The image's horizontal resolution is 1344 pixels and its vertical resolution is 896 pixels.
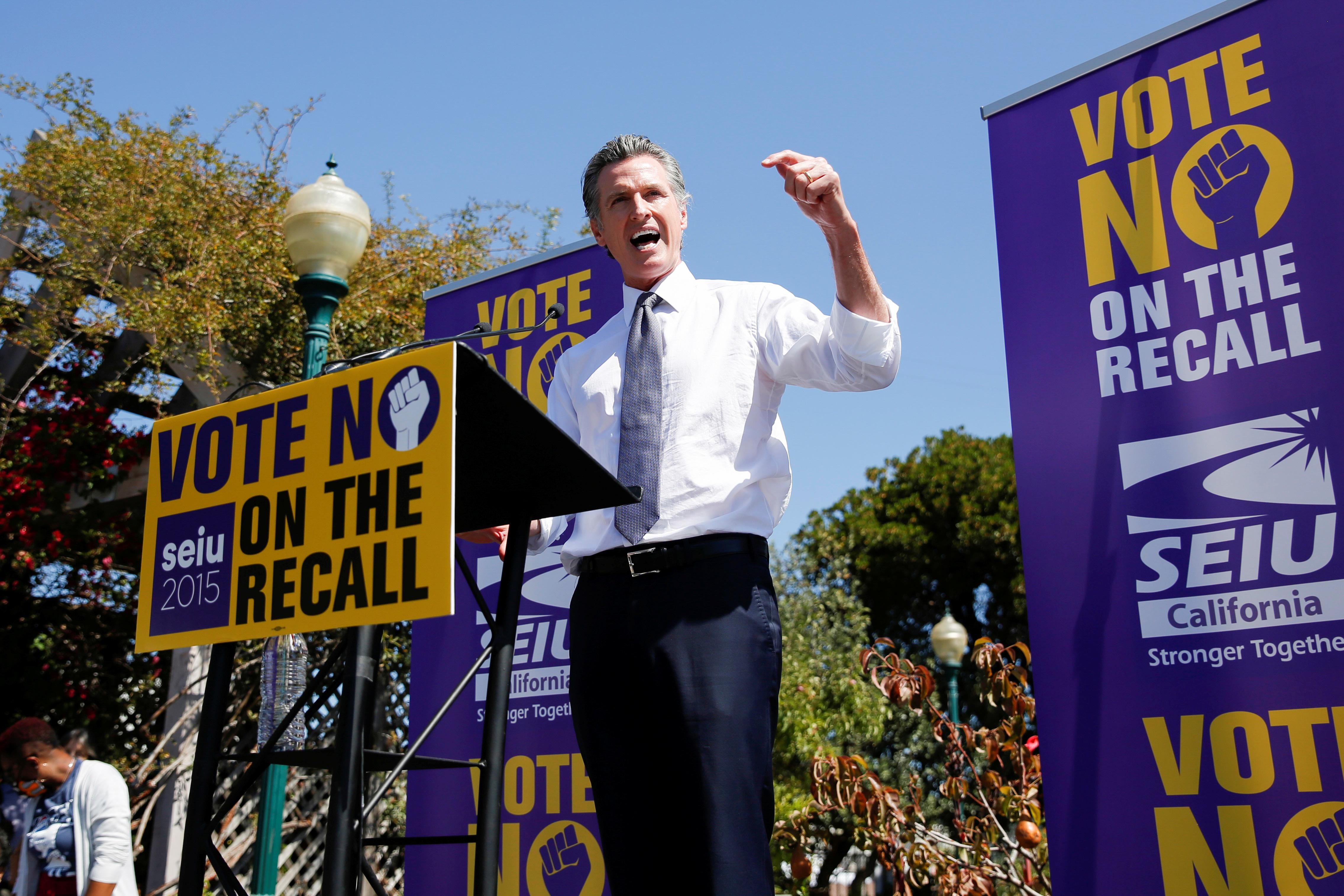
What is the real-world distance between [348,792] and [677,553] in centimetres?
54

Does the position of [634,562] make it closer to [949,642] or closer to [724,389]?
[724,389]

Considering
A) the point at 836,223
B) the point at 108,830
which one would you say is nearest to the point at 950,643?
the point at 108,830

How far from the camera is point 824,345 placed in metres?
1.57

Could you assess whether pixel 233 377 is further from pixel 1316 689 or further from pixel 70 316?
pixel 1316 689

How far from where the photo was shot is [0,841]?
5738 mm

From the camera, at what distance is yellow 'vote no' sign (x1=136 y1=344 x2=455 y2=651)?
1.23 meters

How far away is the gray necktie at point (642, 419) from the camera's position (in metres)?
1.51

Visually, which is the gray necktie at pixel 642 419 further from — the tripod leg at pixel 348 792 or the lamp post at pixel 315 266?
the lamp post at pixel 315 266

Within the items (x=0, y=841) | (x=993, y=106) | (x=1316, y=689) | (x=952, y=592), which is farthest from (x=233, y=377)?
(x=952, y=592)

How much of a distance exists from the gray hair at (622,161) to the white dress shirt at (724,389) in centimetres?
15

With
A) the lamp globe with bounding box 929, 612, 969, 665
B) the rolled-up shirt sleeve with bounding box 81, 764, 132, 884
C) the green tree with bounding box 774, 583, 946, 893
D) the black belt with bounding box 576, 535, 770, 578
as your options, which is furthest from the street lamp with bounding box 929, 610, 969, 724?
the black belt with bounding box 576, 535, 770, 578

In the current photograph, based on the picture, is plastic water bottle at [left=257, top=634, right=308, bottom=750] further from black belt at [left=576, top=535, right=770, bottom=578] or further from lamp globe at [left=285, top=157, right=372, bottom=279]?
lamp globe at [left=285, top=157, right=372, bottom=279]

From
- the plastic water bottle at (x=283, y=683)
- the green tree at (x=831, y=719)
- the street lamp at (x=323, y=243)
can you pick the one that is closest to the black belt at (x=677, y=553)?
the plastic water bottle at (x=283, y=683)

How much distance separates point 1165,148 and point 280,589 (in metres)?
2.08
